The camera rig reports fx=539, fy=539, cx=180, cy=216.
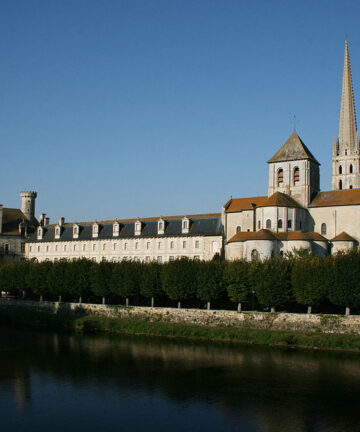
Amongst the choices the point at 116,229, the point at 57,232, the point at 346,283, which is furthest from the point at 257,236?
the point at 57,232

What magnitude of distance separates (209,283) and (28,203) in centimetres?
3985

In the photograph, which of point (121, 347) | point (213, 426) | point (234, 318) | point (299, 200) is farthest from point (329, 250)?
point (213, 426)

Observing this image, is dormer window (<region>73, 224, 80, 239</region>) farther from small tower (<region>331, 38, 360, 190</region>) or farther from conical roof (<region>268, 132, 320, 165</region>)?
small tower (<region>331, 38, 360, 190</region>)

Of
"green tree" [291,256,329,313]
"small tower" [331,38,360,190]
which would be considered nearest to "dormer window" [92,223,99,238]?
"green tree" [291,256,329,313]

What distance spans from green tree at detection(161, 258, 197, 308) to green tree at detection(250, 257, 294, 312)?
17.1 ft

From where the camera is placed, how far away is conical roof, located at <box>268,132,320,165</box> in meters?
52.4

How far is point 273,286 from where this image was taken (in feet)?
121

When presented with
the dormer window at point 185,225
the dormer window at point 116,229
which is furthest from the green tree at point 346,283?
the dormer window at point 116,229

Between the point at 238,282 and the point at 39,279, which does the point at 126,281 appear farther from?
the point at 39,279

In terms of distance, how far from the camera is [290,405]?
21.0m

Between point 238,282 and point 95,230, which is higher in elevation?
point 95,230

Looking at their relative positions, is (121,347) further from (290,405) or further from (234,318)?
(290,405)

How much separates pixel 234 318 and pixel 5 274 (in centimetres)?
2628

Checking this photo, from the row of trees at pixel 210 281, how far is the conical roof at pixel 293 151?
13.7 m
